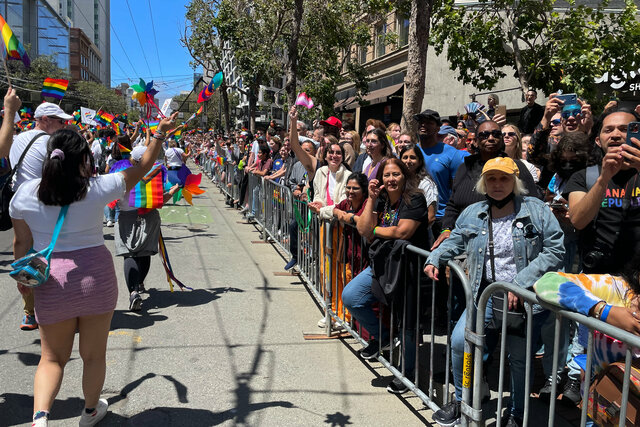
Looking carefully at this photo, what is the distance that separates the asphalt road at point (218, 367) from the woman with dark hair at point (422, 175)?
1.52 m

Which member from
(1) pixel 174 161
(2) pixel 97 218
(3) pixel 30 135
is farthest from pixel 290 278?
(1) pixel 174 161

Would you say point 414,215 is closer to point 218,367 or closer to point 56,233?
point 218,367

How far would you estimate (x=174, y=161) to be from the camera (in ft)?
39.5

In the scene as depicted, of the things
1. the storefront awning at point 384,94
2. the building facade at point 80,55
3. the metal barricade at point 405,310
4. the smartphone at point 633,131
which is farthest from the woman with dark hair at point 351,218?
the building facade at point 80,55

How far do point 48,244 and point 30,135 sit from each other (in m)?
2.06

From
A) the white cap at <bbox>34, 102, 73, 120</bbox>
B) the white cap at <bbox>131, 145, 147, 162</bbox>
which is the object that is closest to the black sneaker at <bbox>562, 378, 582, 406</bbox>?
the white cap at <bbox>34, 102, 73, 120</bbox>

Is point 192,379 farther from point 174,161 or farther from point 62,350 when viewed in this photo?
point 174,161

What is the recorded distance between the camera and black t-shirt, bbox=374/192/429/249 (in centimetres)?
413

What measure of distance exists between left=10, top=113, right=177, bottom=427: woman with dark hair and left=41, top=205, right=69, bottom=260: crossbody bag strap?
30 mm

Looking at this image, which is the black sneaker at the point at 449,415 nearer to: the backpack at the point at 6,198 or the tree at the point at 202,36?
the backpack at the point at 6,198

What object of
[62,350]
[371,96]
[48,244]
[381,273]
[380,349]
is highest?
[371,96]

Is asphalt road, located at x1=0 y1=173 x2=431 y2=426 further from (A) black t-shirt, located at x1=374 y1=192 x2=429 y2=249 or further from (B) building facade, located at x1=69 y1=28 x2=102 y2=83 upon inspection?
(B) building facade, located at x1=69 y1=28 x2=102 y2=83

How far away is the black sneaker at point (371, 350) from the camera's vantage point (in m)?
4.51

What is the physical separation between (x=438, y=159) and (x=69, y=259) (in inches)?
138
